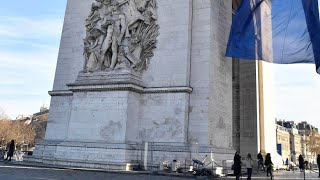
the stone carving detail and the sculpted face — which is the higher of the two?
the sculpted face

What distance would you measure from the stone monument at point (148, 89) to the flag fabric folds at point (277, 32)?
6.83ft

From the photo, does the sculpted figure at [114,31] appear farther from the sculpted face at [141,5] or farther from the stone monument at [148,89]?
the sculpted face at [141,5]

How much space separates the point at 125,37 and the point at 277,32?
7.57 meters

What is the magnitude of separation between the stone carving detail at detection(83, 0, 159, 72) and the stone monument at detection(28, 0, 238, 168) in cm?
5

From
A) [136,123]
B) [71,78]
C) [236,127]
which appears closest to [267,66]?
[236,127]

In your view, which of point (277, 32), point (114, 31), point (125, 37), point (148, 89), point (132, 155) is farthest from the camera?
point (114, 31)

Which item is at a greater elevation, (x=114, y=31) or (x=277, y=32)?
(x=114, y=31)

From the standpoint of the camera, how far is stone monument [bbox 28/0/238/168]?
17234mm

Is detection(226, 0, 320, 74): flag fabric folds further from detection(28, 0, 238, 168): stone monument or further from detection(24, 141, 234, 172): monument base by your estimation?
detection(24, 141, 234, 172): monument base

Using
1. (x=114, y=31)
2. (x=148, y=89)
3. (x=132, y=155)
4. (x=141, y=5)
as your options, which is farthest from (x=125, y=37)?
(x=132, y=155)

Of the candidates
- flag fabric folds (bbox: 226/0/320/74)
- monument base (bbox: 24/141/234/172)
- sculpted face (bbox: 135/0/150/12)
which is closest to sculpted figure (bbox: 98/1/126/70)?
sculpted face (bbox: 135/0/150/12)

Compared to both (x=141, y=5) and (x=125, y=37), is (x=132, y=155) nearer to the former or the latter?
(x=125, y=37)

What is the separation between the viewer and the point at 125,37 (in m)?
18.8

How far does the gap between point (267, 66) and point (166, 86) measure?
10.6 metres
